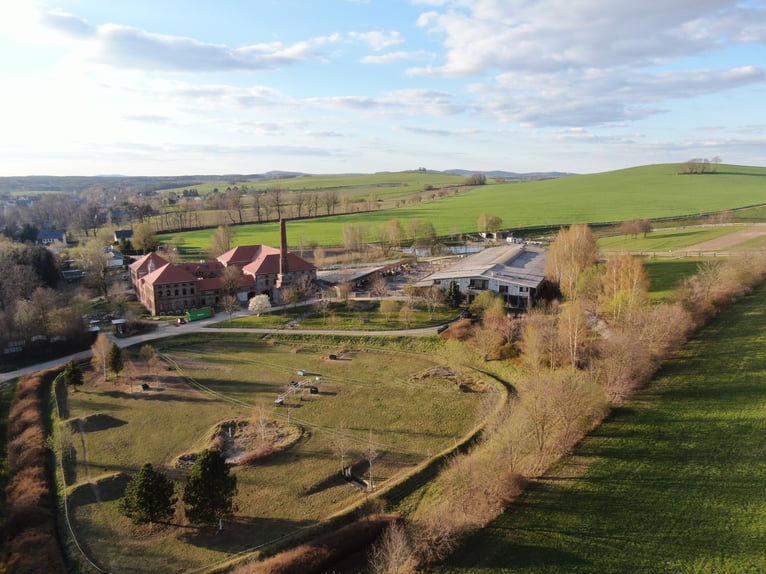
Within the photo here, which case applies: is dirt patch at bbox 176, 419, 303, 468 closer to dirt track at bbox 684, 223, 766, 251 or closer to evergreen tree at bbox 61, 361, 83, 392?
evergreen tree at bbox 61, 361, 83, 392

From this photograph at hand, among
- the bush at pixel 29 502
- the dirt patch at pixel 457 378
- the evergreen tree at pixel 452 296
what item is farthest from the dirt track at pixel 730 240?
the bush at pixel 29 502

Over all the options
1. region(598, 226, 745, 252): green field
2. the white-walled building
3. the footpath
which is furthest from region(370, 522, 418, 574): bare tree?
region(598, 226, 745, 252): green field

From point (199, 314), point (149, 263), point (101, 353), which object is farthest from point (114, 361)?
point (149, 263)

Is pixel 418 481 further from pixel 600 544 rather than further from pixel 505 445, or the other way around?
pixel 600 544

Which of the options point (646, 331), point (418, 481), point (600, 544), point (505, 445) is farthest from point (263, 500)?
point (646, 331)

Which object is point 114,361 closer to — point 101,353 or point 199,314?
point 101,353

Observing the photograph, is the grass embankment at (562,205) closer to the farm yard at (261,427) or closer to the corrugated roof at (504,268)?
the corrugated roof at (504,268)
